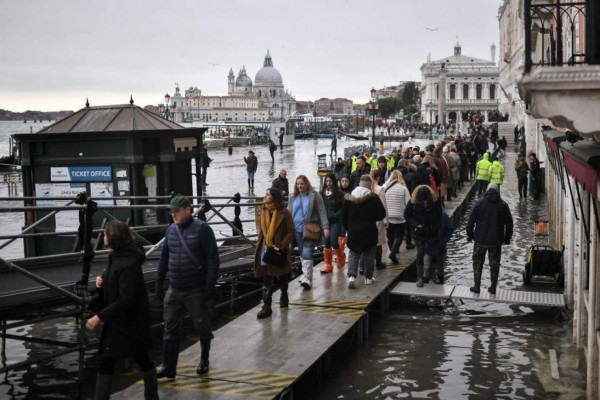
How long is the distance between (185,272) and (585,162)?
3877 millimetres

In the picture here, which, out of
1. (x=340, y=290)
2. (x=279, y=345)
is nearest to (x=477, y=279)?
(x=340, y=290)

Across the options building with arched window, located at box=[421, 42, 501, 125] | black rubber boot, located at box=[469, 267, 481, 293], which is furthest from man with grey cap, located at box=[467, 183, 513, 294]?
building with arched window, located at box=[421, 42, 501, 125]

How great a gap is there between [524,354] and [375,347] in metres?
1.84

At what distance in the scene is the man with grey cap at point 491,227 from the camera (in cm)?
1162

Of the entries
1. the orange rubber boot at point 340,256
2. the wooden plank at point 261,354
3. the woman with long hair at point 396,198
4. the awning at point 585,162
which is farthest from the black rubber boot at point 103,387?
the woman with long hair at point 396,198

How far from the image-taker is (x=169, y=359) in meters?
8.16

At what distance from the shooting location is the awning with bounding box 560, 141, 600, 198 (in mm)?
5898

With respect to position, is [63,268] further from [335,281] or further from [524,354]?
[524,354]

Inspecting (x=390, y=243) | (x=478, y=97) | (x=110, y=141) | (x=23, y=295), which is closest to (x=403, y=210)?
(x=390, y=243)

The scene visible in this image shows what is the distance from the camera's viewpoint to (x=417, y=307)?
1268 cm

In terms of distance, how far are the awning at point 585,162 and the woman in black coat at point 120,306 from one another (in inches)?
144

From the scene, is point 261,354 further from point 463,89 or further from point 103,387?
point 463,89

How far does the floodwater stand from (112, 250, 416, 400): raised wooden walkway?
391 mm

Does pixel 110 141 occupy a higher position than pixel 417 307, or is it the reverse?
pixel 110 141
